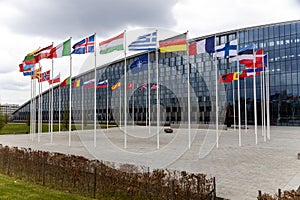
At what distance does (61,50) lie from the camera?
1984 cm

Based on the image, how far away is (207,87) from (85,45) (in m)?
39.1

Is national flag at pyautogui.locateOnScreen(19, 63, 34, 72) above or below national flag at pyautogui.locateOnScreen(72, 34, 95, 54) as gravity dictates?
below

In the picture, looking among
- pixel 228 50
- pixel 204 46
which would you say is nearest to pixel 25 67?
pixel 204 46

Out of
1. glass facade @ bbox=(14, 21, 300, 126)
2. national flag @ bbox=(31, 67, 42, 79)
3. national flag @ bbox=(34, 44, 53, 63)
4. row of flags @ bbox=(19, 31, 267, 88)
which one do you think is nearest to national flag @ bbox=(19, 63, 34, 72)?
row of flags @ bbox=(19, 31, 267, 88)

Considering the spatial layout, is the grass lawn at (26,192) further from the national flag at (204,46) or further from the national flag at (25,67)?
the national flag at (25,67)

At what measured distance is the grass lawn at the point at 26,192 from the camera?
25.0ft

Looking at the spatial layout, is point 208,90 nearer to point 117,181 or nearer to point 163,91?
point 163,91

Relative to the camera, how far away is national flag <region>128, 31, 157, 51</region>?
16.4 metres

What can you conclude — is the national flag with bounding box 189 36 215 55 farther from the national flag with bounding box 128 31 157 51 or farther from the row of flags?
the national flag with bounding box 128 31 157 51

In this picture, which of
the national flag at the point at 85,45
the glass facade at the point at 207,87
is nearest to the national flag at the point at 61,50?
the national flag at the point at 85,45

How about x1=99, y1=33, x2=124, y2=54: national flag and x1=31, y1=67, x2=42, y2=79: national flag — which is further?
x1=31, y1=67, x2=42, y2=79: national flag

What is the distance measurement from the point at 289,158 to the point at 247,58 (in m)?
8.32

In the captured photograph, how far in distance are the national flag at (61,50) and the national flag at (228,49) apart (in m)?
11.1

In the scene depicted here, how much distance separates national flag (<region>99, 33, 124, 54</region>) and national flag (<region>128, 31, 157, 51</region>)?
2.44 ft
